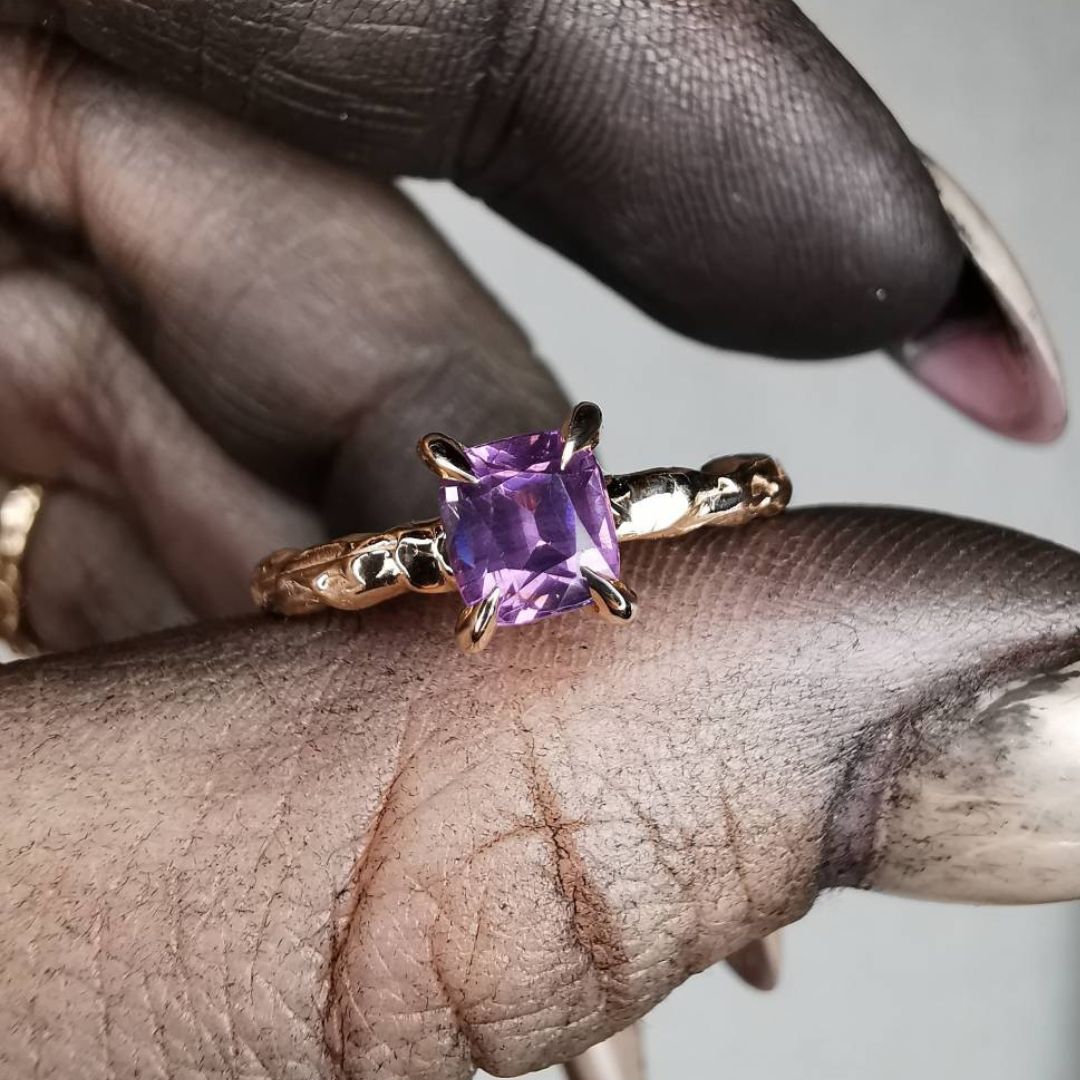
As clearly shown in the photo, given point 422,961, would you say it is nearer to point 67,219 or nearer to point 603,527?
point 603,527

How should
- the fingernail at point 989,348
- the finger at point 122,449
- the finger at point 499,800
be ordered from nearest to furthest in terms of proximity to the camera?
the finger at point 499,800 → the fingernail at point 989,348 → the finger at point 122,449

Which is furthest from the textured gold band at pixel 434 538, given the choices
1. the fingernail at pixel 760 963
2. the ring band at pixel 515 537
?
the fingernail at pixel 760 963

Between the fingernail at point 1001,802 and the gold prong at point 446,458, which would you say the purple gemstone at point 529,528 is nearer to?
the gold prong at point 446,458

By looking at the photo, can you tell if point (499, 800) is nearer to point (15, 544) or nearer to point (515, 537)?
point (515, 537)

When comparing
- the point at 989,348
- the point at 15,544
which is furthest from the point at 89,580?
the point at 989,348

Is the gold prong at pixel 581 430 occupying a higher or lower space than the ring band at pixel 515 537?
higher

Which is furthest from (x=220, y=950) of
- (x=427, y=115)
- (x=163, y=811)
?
(x=427, y=115)

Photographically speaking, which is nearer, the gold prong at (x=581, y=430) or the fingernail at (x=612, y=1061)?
the gold prong at (x=581, y=430)
